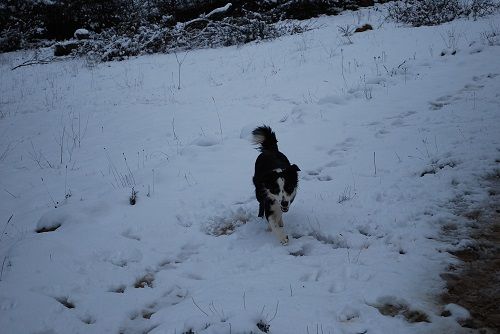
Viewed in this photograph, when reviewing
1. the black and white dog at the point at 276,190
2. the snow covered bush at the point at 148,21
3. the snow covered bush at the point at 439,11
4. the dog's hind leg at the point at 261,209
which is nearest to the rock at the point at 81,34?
the snow covered bush at the point at 148,21

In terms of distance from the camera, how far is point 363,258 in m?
3.68

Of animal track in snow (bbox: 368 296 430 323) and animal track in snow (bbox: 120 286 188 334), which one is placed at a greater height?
animal track in snow (bbox: 368 296 430 323)

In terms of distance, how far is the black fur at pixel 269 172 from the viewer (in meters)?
4.22

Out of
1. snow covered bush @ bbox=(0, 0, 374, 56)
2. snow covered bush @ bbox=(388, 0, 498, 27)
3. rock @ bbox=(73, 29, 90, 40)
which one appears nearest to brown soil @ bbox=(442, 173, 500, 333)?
snow covered bush @ bbox=(388, 0, 498, 27)

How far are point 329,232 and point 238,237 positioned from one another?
43.4 inches

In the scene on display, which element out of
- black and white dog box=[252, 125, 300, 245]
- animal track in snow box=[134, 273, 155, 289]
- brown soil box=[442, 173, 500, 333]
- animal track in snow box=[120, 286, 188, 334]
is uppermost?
black and white dog box=[252, 125, 300, 245]

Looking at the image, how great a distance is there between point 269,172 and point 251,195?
117 cm

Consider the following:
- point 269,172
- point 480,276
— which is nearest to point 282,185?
point 269,172

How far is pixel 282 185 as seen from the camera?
4.17 metres

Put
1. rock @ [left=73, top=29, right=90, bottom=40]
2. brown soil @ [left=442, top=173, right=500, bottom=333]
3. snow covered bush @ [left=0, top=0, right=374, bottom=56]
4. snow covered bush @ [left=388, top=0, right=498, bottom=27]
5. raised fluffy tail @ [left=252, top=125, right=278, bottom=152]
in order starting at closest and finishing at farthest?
brown soil @ [left=442, top=173, right=500, bottom=333] < raised fluffy tail @ [left=252, top=125, right=278, bottom=152] < snow covered bush @ [left=388, top=0, right=498, bottom=27] < snow covered bush @ [left=0, top=0, right=374, bottom=56] < rock @ [left=73, top=29, right=90, bottom=40]

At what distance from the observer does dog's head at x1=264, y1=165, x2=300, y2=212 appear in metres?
4.16

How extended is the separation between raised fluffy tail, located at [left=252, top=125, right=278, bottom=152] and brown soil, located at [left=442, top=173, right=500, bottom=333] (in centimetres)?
241

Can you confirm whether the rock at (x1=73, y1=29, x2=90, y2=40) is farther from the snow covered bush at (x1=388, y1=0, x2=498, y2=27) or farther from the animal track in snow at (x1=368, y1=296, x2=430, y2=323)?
the animal track in snow at (x1=368, y1=296, x2=430, y2=323)

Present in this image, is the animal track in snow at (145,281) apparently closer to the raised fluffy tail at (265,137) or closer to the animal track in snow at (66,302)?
the animal track in snow at (66,302)
